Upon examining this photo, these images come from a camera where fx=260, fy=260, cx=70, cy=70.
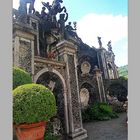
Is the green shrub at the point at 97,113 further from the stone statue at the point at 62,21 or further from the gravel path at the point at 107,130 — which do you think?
the stone statue at the point at 62,21

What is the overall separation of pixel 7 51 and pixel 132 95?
3.06 feet

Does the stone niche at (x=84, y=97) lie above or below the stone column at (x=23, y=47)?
below

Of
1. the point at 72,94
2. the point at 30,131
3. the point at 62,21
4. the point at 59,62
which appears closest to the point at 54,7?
the point at 62,21

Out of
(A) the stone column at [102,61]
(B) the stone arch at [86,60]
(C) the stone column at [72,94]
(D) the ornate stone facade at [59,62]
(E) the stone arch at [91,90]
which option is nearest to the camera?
(D) the ornate stone facade at [59,62]

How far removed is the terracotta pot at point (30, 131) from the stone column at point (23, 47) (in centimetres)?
154

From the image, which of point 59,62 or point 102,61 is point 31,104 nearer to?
point 59,62

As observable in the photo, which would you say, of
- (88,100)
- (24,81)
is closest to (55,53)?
(88,100)

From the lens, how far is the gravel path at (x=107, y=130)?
4.44 m

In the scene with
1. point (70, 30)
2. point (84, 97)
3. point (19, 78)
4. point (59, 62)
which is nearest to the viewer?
point (19, 78)

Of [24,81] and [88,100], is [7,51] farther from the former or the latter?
[88,100]

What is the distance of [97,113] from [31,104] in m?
3.15

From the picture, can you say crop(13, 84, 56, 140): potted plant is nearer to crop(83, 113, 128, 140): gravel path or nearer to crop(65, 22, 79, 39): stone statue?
crop(83, 113, 128, 140): gravel path

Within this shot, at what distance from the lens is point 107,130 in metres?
4.70

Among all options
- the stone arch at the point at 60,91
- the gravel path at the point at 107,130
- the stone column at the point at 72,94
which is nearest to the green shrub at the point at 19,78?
the stone arch at the point at 60,91
